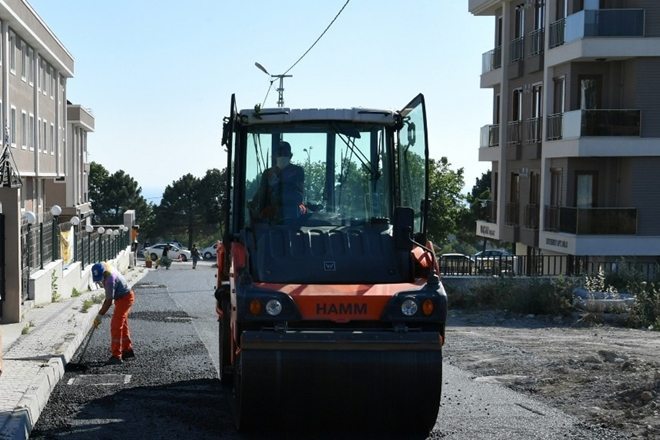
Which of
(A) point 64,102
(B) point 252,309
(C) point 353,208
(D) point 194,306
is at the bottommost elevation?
(D) point 194,306

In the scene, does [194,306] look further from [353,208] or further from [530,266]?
[353,208]

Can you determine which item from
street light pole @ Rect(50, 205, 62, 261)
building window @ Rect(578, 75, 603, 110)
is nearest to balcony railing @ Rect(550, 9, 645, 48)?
building window @ Rect(578, 75, 603, 110)

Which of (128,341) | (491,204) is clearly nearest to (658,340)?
(128,341)

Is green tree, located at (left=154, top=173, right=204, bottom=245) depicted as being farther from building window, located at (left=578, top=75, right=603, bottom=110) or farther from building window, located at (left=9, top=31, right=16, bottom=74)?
building window, located at (left=578, top=75, right=603, bottom=110)

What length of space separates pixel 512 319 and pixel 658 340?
14.8 ft

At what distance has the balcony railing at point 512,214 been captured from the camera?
115ft

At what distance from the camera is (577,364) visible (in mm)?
12719

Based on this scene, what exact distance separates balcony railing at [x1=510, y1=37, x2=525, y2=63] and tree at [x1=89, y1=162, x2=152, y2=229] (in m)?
69.8

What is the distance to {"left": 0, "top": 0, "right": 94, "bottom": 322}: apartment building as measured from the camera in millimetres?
17797

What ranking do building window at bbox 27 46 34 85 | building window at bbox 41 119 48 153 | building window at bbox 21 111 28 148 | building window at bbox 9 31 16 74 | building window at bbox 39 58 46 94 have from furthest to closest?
building window at bbox 39 58 46 94, building window at bbox 41 119 48 153, building window at bbox 27 46 34 85, building window at bbox 21 111 28 148, building window at bbox 9 31 16 74

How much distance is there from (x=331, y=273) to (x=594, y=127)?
21.4 m

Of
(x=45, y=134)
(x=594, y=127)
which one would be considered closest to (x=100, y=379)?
(x=594, y=127)

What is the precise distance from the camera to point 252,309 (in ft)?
28.2

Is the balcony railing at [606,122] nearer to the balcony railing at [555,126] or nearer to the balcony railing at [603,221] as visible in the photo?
the balcony railing at [555,126]
